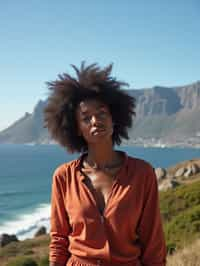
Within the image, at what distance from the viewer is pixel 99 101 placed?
2.50m

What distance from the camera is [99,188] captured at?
2355mm

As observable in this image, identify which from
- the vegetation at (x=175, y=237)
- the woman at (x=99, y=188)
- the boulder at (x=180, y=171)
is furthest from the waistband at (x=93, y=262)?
the boulder at (x=180, y=171)

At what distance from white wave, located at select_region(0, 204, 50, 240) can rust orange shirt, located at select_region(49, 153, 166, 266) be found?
29.5 meters

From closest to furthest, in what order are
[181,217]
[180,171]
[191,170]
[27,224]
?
[181,217] < [27,224] < [191,170] < [180,171]

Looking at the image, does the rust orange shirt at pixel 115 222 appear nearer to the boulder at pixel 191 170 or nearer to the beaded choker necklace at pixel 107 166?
the beaded choker necklace at pixel 107 166

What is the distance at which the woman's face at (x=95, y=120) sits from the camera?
243 cm

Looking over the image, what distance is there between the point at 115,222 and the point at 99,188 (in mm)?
254

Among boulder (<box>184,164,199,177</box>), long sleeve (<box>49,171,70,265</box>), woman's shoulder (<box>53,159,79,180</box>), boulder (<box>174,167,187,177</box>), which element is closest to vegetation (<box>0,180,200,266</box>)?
long sleeve (<box>49,171,70,265</box>)

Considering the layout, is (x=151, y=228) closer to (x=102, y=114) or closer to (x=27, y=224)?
(x=102, y=114)

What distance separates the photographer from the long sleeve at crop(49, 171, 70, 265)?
240cm

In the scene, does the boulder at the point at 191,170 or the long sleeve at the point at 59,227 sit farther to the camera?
the boulder at the point at 191,170

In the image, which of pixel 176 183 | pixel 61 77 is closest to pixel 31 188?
pixel 176 183

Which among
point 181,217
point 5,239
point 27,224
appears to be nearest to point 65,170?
point 181,217

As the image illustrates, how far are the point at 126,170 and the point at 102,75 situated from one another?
0.68 meters
